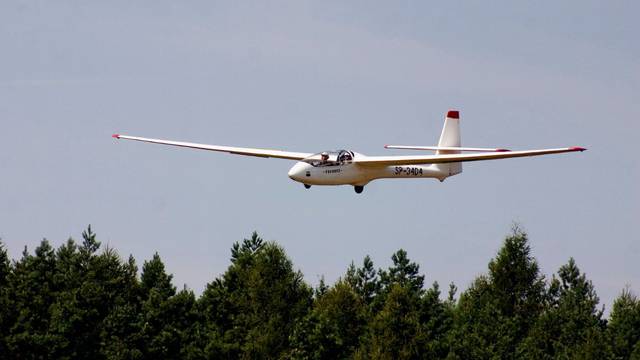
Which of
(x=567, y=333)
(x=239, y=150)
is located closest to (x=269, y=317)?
(x=567, y=333)

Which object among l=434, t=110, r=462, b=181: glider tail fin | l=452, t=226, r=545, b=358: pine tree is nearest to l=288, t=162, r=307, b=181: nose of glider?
l=434, t=110, r=462, b=181: glider tail fin

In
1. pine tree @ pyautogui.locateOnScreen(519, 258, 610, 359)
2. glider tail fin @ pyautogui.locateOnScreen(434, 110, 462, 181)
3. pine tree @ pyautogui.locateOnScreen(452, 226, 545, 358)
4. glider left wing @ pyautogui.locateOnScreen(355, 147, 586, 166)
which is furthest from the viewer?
pine tree @ pyautogui.locateOnScreen(452, 226, 545, 358)

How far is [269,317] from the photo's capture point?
108m

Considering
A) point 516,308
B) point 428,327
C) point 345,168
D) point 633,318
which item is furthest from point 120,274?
point 345,168

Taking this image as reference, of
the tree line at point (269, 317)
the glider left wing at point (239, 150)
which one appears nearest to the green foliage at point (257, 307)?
the tree line at point (269, 317)

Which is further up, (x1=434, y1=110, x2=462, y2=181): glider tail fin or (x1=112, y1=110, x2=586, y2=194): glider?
(x1=434, y1=110, x2=462, y2=181): glider tail fin

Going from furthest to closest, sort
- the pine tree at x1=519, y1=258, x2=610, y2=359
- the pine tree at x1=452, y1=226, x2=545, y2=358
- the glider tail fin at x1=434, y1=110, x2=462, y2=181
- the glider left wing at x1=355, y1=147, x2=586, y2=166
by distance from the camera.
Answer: the pine tree at x1=452, y1=226, x2=545, y2=358
the pine tree at x1=519, y1=258, x2=610, y2=359
the glider tail fin at x1=434, y1=110, x2=462, y2=181
the glider left wing at x1=355, y1=147, x2=586, y2=166

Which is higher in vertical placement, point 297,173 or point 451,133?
point 451,133

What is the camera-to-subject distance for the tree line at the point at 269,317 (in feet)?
333

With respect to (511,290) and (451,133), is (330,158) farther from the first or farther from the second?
(511,290)

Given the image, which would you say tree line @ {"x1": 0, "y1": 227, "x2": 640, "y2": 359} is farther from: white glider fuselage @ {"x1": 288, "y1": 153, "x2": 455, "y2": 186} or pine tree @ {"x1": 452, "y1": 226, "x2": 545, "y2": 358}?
white glider fuselage @ {"x1": 288, "y1": 153, "x2": 455, "y2": 186}

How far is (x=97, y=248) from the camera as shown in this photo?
129125 millimetres

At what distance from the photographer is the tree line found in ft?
333

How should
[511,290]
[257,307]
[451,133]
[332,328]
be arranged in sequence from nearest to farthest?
[451,133] < [332,328] < [257,307] < [511,290]
